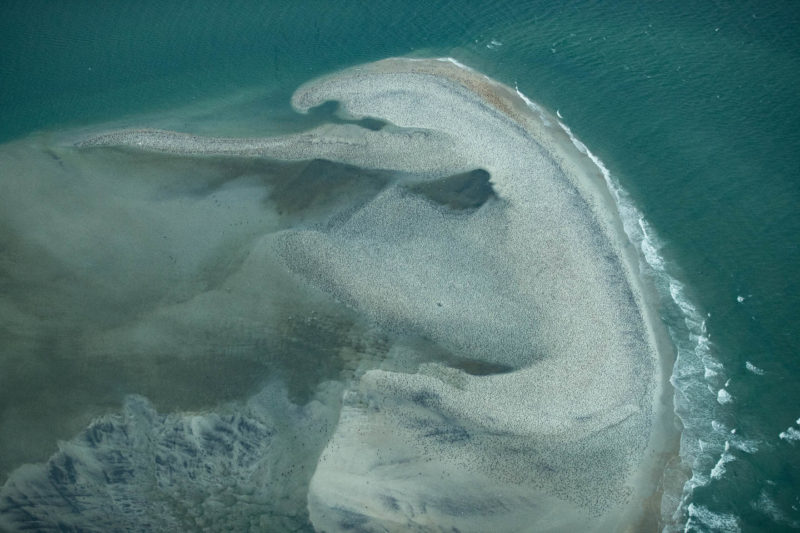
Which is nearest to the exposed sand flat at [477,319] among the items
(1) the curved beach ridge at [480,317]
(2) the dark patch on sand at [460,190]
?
(1) the curved beach ridge at [480,317]

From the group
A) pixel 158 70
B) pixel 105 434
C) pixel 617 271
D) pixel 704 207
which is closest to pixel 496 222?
pixel 617 271

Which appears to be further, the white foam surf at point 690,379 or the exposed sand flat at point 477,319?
the white foam surf at point 690,379

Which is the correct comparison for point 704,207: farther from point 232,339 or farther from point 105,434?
point 105,434

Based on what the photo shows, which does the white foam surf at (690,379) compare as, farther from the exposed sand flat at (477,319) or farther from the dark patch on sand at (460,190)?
the dark patch on sand at (460,190)

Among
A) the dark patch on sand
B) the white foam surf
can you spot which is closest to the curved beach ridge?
the dark patch on sand

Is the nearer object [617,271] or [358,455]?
[358,455]

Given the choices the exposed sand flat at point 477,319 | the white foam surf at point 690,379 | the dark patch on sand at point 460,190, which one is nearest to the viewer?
the exposed sand flat at point 477,319

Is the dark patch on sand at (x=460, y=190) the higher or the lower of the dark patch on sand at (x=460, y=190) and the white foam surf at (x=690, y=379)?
the higher
